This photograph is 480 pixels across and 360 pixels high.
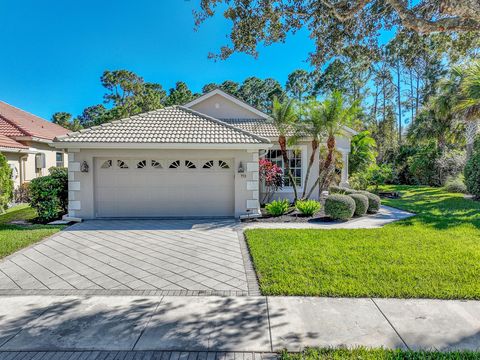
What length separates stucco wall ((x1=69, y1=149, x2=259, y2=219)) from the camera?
35.4ft

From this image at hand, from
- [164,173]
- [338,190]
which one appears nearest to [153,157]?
[164,173]

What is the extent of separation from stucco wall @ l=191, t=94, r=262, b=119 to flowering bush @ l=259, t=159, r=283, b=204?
18.1 feet

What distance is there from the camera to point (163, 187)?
11258 mm

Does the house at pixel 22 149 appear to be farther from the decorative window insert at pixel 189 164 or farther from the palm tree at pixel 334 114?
the palm tree at pixel 334 114

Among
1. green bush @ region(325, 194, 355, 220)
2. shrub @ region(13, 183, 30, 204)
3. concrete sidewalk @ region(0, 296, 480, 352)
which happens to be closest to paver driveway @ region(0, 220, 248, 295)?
concrete sidewalk @ region(0, 296, 480, 352)

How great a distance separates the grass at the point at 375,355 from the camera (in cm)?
325

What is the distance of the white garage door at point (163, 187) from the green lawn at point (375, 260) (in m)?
2.85

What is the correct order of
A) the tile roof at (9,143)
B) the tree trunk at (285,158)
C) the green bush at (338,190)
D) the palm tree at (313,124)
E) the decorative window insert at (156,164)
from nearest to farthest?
the decorative window insert at (156,164) < the palm tree at (313,124) < the tree trunk at (285,158) < the green bush at (338,190) < the tile roof at (9,143)

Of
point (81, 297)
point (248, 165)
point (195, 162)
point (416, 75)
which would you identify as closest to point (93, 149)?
point (195, 162)

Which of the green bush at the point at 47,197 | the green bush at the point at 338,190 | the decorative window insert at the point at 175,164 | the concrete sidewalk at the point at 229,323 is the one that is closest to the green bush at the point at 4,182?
the green bush at the point at 47,197

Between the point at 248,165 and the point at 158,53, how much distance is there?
1363 centimetres

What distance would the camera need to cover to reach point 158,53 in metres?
20.2

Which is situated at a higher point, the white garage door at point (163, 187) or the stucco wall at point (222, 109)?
the stucco wall at point (222, 109)

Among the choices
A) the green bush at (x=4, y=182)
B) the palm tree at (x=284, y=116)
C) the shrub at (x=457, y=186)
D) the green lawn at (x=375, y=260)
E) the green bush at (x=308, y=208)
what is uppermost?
the palm tree at (x=284, y=116)
